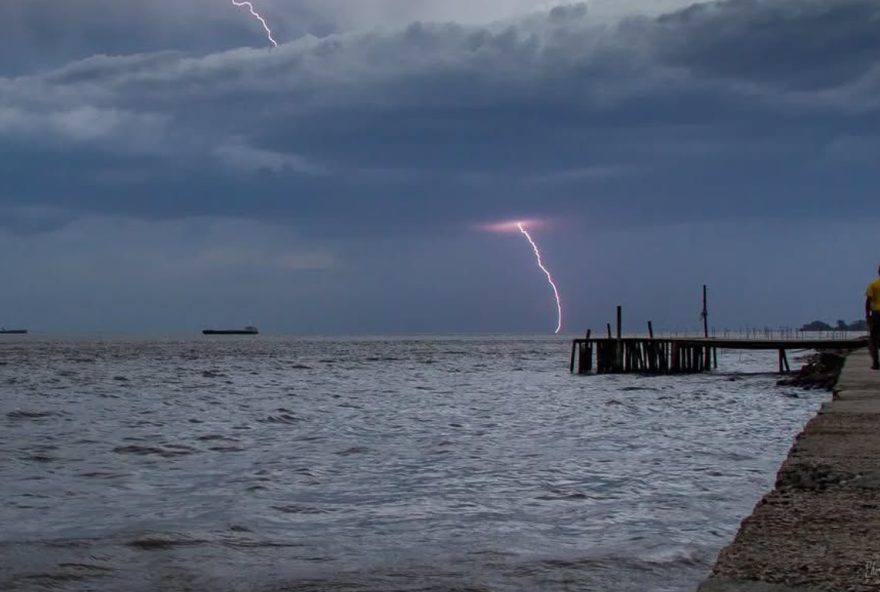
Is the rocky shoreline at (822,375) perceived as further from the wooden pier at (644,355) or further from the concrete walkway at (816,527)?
the concrete walkway at (816,527)

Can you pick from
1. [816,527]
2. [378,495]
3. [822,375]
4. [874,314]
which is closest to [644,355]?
[822,375]

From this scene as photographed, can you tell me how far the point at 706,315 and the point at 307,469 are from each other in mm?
61858

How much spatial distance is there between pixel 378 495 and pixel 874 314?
38.8ft

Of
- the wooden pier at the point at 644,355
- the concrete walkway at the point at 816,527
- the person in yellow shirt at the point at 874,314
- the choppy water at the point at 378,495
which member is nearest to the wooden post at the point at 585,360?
the wooden pier at the point at 644,355

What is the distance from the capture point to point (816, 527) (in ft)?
15.3

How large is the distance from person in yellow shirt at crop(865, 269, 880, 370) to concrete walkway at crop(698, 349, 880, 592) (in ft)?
31.1

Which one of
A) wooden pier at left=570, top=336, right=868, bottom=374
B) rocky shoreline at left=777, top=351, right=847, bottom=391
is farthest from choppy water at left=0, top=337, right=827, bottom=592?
wooden pier at left=570, top=336, right=868, bottom=374

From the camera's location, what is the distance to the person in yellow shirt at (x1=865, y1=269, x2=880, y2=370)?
16578mm

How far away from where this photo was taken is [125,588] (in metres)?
5.35

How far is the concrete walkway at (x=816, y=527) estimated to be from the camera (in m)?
3.66

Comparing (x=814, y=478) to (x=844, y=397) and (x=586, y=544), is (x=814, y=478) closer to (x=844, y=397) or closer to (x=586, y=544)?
(x=586, y=544)

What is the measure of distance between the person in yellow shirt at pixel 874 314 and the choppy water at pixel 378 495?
1997 mm

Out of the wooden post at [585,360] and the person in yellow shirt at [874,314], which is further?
the wooden post at [585,360]

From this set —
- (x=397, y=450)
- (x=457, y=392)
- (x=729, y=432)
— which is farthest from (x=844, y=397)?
(x=457, y=392)
